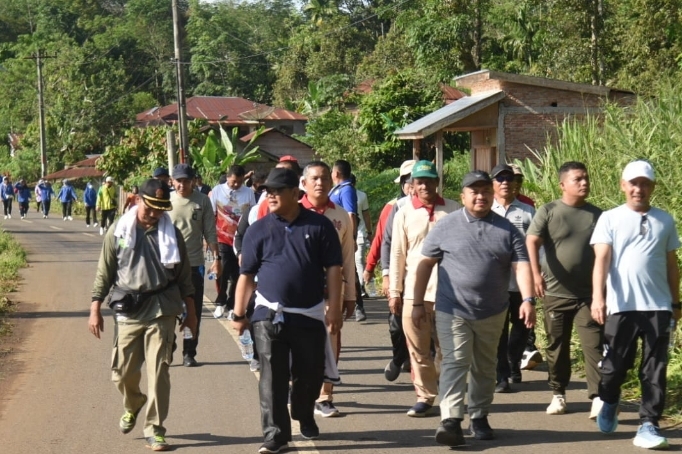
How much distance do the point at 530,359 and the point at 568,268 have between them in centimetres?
233

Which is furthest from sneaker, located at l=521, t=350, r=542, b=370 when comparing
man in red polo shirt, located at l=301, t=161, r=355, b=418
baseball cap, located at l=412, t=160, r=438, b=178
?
baseball cap, located at l=412, t=160, r=438, b=178

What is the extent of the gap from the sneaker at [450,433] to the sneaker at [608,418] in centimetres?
108

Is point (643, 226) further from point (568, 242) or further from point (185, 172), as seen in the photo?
point (185, 172)

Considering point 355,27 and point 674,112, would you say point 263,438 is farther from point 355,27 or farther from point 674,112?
point 355,27

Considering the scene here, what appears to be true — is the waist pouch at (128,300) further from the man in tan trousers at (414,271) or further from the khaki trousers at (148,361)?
the man in tan trousers at (414,271)

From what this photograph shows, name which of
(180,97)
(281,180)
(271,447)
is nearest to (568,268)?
(281,180)

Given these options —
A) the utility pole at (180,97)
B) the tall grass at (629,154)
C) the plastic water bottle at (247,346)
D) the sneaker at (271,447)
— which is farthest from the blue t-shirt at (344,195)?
the utility pole at (180,97)

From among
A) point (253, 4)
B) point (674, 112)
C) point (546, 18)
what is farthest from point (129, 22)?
point (674, 112)

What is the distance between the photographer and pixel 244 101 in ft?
219

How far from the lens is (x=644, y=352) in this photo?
7273 millimetres

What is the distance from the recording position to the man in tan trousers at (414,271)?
8.17m

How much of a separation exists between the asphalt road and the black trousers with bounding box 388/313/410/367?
28 centimetres

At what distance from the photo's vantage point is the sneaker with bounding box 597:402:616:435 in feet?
24.5

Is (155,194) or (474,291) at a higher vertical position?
(155,194)
